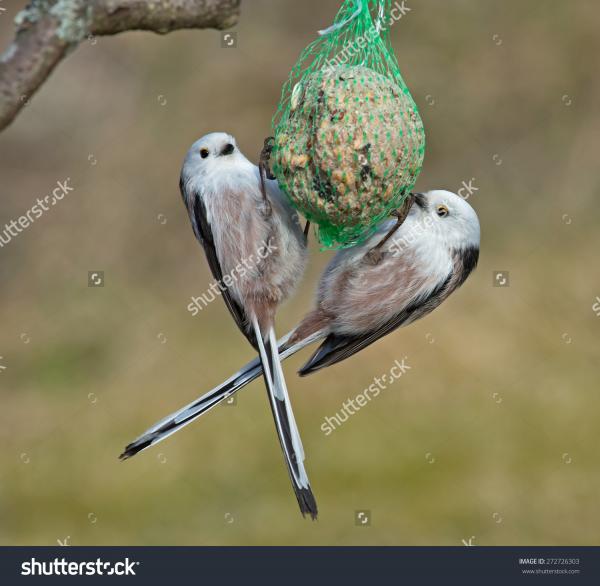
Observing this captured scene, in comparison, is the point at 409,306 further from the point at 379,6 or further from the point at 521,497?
the point at 521,497

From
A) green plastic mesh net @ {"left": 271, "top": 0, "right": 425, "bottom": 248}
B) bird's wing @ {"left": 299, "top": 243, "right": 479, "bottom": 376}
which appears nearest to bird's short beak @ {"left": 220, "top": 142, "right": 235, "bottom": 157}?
green plastic mesh net @ {"left": 271, "top": 0, "right": 425, "bottom": 248}

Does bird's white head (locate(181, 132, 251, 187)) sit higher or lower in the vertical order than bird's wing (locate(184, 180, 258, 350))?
higher

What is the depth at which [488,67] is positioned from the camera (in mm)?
7367

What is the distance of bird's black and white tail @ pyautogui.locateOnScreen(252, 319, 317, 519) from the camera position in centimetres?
314

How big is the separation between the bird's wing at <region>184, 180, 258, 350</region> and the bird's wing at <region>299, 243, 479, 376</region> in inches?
11.1

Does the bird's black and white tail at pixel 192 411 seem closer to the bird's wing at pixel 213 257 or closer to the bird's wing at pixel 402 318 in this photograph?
the bird's wing at pixel 213 257

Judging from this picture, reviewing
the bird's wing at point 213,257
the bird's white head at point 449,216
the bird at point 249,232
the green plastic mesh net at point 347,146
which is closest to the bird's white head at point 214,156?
the bird at point 249,232

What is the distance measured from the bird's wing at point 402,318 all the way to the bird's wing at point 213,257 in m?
0.28

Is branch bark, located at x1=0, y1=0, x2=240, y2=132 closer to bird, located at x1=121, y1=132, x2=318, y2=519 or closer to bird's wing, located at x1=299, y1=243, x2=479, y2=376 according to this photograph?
bird, located at x1=121, y1=132, x2=318, y2=519

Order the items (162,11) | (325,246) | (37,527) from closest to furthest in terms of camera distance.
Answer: (162,11)
(325,246)
(37,527)

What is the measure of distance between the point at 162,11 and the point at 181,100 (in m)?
5.14

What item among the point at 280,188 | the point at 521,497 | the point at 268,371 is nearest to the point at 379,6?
the point at 280,188

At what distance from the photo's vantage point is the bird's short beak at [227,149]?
3.42 m

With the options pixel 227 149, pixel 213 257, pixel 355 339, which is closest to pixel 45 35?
pixel 227 149
